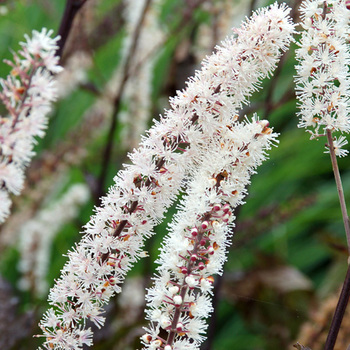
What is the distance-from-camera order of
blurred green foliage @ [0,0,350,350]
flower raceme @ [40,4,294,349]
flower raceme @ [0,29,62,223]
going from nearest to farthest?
flower raceme @ [0,29,62,223] → flower raceme @ [40,4,294,349] → blurred green foliage @ [0,0,350,350]

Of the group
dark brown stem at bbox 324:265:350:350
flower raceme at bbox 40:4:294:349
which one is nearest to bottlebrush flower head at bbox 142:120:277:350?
flower raceme at bbox 40:4:294:349

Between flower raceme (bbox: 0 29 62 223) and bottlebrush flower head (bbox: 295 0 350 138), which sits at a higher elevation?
bottlebrush flower head (bbox: 295 0 350 138)

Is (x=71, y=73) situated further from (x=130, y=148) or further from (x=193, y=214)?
(x=193, y=214)

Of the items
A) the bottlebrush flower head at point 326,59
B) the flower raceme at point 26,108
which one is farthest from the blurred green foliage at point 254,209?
the flower raceme at point 26,108

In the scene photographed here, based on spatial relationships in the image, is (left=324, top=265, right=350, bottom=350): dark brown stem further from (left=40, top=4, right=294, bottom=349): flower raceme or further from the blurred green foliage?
the blurred green foliage

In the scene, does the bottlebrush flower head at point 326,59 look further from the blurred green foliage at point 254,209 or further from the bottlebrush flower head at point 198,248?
the blurred green foliage at point 254,209

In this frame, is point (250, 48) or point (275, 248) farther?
point (275, 248)

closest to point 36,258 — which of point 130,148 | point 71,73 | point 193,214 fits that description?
point 130,148
